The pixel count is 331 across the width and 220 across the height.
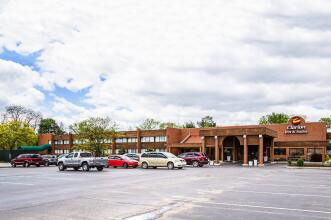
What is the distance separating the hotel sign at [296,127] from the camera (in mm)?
62594

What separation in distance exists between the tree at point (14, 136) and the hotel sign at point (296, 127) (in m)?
48.2

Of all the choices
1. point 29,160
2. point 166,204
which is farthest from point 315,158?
point 166,204

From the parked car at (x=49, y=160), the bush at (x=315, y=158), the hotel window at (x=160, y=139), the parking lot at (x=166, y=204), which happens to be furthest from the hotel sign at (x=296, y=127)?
the parking lot at (x=166, y=204)

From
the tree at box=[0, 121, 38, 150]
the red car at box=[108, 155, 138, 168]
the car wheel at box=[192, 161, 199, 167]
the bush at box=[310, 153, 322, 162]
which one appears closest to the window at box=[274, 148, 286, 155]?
the bush at box=[310, 153, 322, 162]

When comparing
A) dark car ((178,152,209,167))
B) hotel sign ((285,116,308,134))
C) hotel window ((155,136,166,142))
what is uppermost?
hotel sign ((285,116,308,134))

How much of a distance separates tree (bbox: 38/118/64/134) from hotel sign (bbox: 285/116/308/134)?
9028cm

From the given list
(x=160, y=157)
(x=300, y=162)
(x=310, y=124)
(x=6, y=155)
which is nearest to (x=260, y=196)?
(x=160, y=157)

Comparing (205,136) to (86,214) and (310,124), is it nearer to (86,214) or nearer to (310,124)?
(310,124)

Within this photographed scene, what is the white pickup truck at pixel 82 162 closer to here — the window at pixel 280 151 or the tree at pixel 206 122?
the window at pixel 280 151

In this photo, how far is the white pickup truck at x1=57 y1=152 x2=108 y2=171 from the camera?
117ft

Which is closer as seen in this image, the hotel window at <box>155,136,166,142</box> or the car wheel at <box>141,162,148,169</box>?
the car wheel at <box>141,162,148,169</box>

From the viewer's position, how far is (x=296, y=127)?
63219 millimetres

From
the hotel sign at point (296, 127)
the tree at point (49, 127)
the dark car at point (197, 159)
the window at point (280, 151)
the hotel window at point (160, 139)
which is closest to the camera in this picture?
the dark car at point (197, 159)

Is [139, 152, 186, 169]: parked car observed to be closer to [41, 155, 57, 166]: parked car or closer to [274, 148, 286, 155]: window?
[41, 155, 57, 166]: parked car
